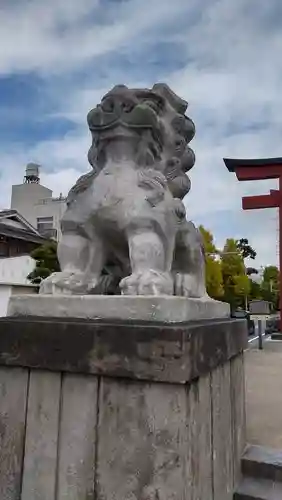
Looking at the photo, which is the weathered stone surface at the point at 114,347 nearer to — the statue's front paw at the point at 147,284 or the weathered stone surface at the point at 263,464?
the statue's front paw at the point at 147,284

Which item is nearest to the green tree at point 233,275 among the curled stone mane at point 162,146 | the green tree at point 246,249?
the green tree at point 246,249

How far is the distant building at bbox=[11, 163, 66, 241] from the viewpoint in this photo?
19.8 m

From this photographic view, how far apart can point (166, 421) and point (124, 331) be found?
214 mm

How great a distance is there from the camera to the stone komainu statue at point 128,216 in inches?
48.6

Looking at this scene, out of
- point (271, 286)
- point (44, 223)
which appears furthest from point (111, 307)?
point (271, 286)

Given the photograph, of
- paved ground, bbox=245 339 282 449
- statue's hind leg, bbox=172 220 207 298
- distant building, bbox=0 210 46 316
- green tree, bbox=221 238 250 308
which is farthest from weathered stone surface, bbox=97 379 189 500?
green tree, bbox=221 238 250 308

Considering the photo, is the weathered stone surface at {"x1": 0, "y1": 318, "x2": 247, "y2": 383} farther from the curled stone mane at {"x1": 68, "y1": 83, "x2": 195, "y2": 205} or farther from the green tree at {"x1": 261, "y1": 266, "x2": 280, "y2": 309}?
the green tree at {"x1": 261, "y1": 266, "x2": 280, "y2": 309}

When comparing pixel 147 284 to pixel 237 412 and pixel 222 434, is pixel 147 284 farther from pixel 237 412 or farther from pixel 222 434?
pixel 237 412

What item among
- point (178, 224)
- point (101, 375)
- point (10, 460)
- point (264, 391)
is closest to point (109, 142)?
point (178, 224)

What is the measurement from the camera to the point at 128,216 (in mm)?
1246

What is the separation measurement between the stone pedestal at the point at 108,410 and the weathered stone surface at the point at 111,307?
5cm

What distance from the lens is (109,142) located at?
1.37 m

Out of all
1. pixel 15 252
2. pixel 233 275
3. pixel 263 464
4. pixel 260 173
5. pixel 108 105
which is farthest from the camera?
pixel 233 275

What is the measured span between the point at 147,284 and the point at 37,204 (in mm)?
19895
